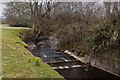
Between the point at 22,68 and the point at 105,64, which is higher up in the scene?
the point at 22,68

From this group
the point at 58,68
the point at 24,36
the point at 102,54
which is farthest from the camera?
the point at 24,36

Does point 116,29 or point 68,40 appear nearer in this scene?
point 116,29

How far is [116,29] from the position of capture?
6094mm

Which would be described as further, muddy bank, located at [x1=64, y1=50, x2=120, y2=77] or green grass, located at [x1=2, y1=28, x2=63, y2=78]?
muddy bank, located at [x1=64, y1=50, x2=120, y2=77]

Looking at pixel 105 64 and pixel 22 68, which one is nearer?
pixel 22 68

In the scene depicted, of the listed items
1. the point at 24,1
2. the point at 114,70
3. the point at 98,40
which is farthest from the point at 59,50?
the point at 24,1

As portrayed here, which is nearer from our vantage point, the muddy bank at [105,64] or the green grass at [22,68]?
the green grass at [22,68]

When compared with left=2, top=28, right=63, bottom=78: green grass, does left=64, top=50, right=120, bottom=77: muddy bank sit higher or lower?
lower

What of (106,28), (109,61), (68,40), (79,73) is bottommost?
(79,73)

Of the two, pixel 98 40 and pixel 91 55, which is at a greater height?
pixel 98 40

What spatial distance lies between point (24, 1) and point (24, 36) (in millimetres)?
4519

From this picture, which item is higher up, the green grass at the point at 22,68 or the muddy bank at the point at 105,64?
the green grass at the point at 22,68

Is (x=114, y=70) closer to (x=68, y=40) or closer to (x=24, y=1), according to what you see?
(x=68, y=40)

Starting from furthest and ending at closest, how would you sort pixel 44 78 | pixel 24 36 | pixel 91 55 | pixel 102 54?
pixel 24 36 < pixel 91 55 < pixel 102 54 < pixel 44 78
